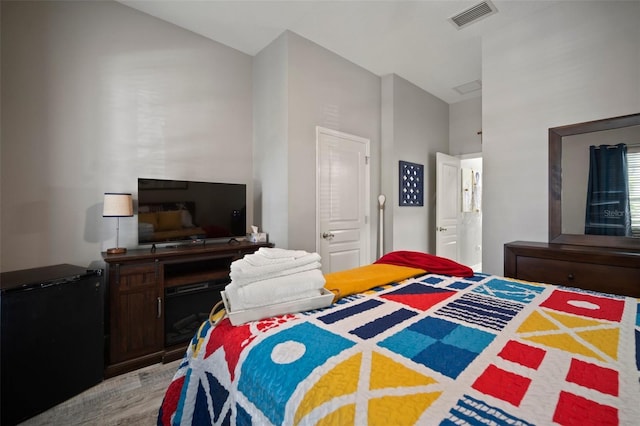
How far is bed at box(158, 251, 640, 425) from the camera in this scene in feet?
1.93

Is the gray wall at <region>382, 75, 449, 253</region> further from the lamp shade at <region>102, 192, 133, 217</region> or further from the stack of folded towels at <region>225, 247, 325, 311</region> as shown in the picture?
the lamp shade at <region>102, 192, 133, 217</region>

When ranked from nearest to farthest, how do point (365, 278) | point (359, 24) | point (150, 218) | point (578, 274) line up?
point (365, 278) < point (578, 274) < point (150, 218) < point (359, 24)

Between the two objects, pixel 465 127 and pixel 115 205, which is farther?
pixel 465 127

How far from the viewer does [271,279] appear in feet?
3.61

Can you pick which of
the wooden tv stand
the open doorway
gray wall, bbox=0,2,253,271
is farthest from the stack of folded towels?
the open doorway

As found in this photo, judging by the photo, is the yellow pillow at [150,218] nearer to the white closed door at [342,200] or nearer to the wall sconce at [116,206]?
the wall sconce at [116,206]

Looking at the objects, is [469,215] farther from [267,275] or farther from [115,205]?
[115,205]

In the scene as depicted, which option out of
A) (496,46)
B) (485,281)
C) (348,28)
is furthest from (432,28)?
(485,281)

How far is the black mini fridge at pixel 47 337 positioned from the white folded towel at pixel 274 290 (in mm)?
1466

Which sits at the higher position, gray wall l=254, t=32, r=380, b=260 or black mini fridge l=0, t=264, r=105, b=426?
gray wall l=254, t=32, r=380, b=260

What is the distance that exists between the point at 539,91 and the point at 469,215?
278cm

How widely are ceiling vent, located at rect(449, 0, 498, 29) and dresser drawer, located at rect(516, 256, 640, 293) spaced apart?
2.21m

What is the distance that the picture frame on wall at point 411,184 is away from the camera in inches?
155

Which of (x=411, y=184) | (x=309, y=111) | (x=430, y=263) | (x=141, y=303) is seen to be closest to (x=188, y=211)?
(x=141, y=303)
